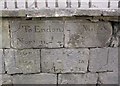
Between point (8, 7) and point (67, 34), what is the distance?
957 mm

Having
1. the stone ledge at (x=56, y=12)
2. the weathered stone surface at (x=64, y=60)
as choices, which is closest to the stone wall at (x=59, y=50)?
the weathered stone surface at (x=64, y=60)

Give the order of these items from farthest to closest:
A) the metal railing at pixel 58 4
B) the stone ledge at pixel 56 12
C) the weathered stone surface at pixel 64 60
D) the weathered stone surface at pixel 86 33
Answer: the weathered stone surface at pixel 64 60 → the weathered stone surface at pixel 86 33 → the metal railing at pixel 58 4 → the stone ledge at pixel 56 12

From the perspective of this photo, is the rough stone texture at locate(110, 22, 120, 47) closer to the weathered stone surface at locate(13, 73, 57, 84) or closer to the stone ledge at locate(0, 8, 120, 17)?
the stone ledge at locate(0, 8, 120, 17)

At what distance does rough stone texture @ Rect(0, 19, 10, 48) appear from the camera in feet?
12.3

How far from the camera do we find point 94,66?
4.07m

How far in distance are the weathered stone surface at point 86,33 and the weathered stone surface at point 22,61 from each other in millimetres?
542

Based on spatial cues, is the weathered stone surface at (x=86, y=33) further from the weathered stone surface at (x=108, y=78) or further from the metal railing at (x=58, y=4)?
the weathered stone surface at (x=108, y=78)

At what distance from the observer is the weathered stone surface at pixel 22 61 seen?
12.9ft

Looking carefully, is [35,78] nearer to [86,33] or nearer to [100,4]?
[86,33]

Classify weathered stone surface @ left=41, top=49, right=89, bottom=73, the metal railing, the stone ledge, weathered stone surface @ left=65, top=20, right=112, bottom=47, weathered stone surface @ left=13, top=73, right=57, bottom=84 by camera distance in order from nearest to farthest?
the stone ledge, the metal railing, weathered stone surface @ left=65, top=20, right=112, bottom=47, weathered stone surface @ left=41, top=49, right=89, bottom=73, weathered stone surface @ left=13, top=73, right=57, bottom=84

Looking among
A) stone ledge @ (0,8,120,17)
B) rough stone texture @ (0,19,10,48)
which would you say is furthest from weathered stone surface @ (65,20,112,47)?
rough stone texture @ (0,19,10,48)

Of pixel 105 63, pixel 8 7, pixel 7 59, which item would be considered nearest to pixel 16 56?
pixel 7 59

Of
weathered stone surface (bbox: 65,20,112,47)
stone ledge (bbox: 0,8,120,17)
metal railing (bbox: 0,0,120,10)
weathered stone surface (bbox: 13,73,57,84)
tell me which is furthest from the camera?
weathered stone surface (bbox: 13,73,57,84)

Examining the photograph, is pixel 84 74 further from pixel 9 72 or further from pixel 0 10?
pixel 0 10
